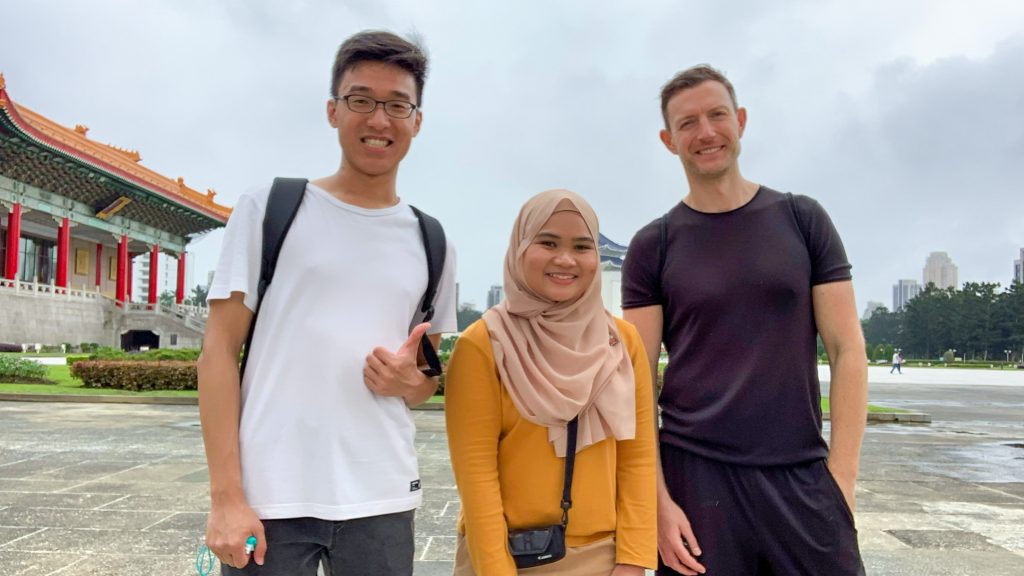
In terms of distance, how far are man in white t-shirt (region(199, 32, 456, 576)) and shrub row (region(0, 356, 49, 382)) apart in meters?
14.5

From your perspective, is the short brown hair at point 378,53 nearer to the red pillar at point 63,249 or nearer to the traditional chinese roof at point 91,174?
the traditional chinese roof at point 91,174

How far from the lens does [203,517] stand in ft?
13.2

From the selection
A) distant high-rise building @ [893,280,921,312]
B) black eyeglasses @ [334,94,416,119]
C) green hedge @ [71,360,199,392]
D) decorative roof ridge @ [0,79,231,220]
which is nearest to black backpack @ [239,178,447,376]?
black eyeglasses @ [334,94,416,119]

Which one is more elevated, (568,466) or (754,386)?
(754,386)

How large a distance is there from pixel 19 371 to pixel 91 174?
1420 centimetres

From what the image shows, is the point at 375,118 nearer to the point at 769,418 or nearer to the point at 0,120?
the point at 769,418

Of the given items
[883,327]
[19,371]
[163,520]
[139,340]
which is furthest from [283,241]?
[883,327]

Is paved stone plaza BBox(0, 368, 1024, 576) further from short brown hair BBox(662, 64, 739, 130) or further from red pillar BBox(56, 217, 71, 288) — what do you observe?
red pillar BBox(56, 217, 71, 288)

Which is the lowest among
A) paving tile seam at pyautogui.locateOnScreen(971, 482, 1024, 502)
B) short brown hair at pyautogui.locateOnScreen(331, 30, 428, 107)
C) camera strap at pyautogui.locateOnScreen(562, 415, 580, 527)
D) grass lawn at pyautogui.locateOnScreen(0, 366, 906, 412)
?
paving tile seam at pyautogui.locateOnScreen(971, 482, 1024, 502)

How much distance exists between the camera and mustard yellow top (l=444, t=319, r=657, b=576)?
1.60 m

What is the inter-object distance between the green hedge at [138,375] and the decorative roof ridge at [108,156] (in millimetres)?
10607

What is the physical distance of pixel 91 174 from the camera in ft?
81.1

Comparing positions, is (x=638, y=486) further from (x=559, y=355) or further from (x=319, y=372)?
(x=319, y=372)

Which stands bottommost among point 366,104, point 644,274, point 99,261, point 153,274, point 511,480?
point 511,480
